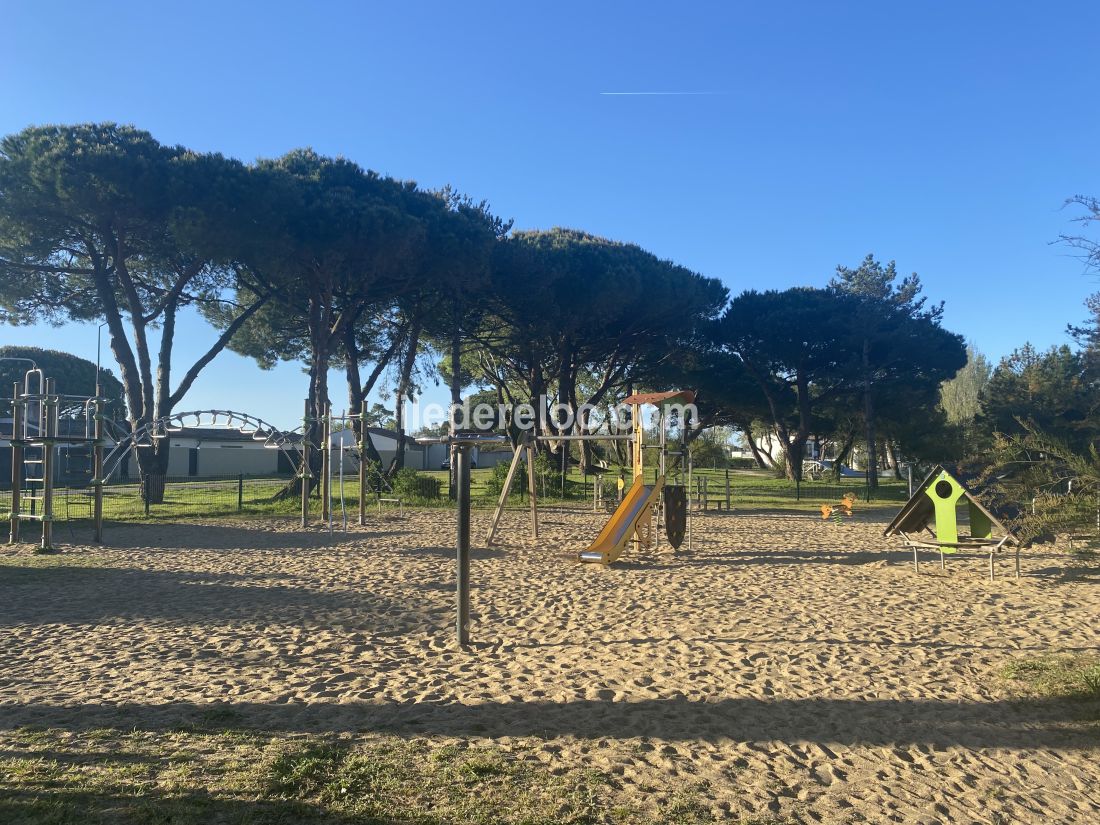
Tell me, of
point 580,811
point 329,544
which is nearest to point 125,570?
point 329,544

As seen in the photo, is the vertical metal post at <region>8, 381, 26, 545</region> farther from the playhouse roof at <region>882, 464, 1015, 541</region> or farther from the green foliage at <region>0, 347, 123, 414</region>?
the green foliage at <region>0, 347, 123, 414</region>

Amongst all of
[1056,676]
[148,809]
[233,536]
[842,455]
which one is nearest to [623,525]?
[1056,676]

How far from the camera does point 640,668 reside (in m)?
5.27

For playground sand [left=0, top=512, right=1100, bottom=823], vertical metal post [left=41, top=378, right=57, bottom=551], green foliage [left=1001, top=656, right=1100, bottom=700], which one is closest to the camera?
playground sand [left=0, top=512, right=1100, bottom=823]

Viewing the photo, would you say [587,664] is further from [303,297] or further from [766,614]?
[303,297]

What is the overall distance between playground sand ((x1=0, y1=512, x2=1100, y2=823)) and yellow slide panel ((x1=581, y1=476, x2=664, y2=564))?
284 millimetres

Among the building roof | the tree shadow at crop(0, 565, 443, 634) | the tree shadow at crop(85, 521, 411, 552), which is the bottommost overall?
the tree shadow at crop(85, 521, 411, 552)

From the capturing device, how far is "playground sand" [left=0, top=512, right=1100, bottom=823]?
3.59 m

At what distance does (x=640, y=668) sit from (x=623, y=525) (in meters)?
5.72

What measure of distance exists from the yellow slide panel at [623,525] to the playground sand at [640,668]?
0.93 ft

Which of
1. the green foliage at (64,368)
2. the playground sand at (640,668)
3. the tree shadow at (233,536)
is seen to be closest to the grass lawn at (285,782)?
the playground sand at (640,668)

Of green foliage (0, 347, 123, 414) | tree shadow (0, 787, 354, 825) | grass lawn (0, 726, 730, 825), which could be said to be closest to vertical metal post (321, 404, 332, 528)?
grass lawn (0, 726, 730, 825)

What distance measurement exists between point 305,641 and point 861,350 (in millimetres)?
33999

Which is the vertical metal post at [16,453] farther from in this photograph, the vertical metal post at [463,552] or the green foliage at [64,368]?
the green foliage at [64,368]
